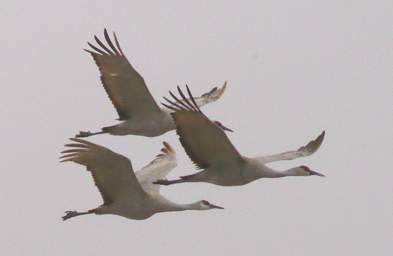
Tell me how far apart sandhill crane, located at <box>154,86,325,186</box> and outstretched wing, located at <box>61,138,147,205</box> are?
2.66 ft

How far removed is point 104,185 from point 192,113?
3147 mm

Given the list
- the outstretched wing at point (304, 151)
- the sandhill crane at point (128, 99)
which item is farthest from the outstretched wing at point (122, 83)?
the outstretched wing at point (304, 151)

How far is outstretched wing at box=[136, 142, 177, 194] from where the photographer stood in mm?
29727

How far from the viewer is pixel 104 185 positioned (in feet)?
87.9

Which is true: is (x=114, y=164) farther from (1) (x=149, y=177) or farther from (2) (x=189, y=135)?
(1) (x=149, y=177)

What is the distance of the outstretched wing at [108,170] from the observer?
25781 millimetres

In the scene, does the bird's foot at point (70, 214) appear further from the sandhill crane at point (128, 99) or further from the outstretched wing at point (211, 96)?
the outstretched wing at point (211, 96)

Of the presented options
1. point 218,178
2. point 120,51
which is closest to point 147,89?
point 120,51

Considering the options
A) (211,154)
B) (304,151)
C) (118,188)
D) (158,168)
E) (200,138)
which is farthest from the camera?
(158,168)

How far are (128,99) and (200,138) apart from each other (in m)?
3.66

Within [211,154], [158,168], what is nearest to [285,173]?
[211,154]

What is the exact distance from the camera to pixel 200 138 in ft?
82.7

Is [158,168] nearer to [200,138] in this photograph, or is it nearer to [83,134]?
[83,134]

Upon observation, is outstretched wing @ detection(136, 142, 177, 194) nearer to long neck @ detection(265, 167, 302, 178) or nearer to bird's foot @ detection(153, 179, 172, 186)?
bird's foot @ detection(153, 179, 172, 186)
